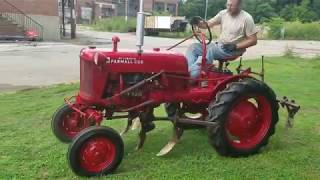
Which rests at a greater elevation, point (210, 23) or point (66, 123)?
point (210, 23)

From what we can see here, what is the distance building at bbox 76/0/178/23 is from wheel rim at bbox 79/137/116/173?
261 feet

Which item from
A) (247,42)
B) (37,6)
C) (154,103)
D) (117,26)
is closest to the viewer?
(154,103)

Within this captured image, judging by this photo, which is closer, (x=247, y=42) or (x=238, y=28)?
(x=247, y=42)

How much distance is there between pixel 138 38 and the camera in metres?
6.54

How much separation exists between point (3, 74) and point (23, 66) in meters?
2.33

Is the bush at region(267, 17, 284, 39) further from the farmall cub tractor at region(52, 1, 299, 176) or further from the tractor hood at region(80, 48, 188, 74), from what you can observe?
the tractor hood at region(80, 48, 188, 74)

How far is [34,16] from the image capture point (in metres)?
35.5

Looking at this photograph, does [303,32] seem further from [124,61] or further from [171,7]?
[171,7]

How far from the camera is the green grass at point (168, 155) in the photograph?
5895mm

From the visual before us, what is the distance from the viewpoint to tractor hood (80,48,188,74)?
6078 millimetres

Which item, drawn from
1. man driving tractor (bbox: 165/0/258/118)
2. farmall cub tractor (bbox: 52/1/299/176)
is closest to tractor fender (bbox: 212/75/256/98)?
farmall cub tractor (bbox: 52/1/299/176)

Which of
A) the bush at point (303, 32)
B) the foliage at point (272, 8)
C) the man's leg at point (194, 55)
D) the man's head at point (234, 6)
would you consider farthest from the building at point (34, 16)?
the foliage at point (272, 8)

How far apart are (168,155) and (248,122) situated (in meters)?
1.08

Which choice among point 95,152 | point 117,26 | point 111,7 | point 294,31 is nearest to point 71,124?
point 95,152
